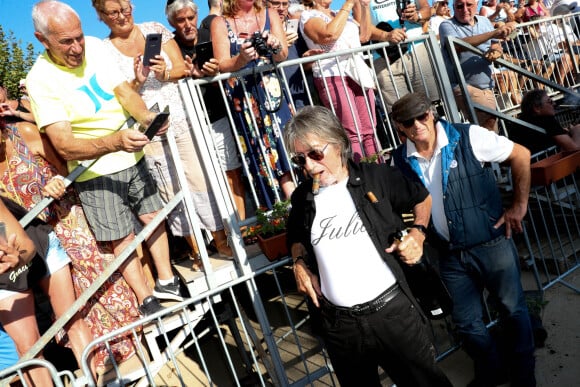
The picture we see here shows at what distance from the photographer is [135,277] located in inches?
128

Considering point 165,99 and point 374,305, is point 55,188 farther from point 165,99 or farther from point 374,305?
point 374,305

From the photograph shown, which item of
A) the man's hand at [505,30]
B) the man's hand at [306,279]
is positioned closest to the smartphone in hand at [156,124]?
the man's hand at [306,279]

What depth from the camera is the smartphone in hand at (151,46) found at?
317 cm

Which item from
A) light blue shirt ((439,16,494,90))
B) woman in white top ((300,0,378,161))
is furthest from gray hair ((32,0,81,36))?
light blue shirt ((439,16,494,90))

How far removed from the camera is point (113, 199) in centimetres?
318

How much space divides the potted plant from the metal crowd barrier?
11 centimetres

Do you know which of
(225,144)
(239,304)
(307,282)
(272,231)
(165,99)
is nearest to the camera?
(307,282)

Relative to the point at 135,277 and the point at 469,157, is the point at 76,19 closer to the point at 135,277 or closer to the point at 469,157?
the point at 135,277

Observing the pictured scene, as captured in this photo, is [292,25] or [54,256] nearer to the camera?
[54,256]

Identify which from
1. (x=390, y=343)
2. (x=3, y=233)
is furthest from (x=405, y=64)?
(x=3, y=233)

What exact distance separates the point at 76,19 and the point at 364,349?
8.80 feet

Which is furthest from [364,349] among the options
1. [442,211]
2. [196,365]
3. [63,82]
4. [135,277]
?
[196,365]

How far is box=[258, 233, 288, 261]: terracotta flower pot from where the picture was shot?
320cm

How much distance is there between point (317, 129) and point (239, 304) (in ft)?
8.94
